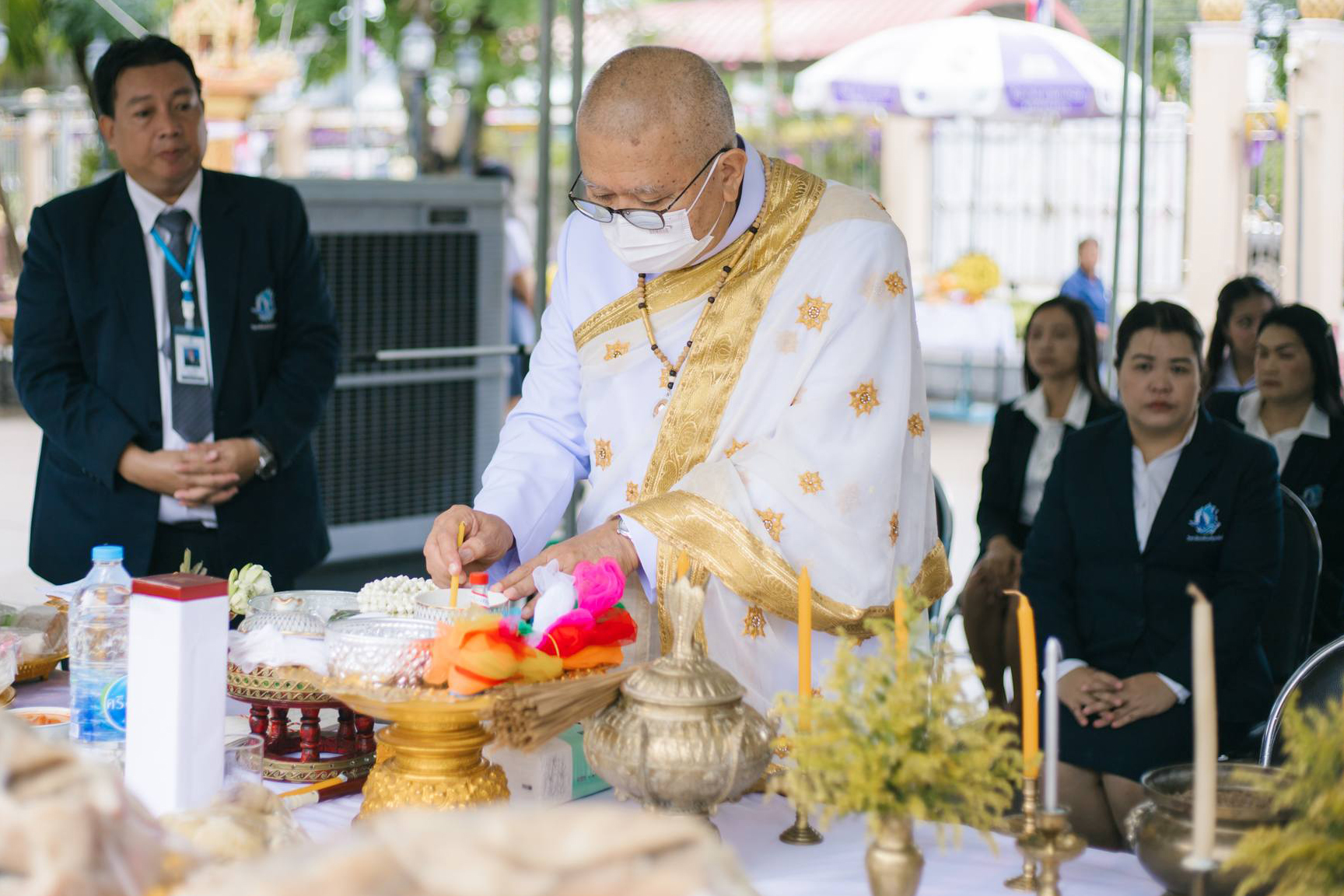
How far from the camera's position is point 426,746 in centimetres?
178

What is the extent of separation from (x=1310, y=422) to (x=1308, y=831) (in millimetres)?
3400

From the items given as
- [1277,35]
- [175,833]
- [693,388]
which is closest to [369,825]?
[175,833]

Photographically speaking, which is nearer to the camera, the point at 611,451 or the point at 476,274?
the point at 611,451

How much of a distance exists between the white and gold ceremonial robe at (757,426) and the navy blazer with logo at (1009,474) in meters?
2.28

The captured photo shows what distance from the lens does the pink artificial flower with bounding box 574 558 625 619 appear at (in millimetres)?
1975

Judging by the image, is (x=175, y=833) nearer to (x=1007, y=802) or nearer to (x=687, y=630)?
(x=687, y=630)

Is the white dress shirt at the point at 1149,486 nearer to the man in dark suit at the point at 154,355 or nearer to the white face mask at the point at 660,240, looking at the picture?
the white face mask at the point at 660,240

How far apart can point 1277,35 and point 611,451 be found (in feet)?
57.8

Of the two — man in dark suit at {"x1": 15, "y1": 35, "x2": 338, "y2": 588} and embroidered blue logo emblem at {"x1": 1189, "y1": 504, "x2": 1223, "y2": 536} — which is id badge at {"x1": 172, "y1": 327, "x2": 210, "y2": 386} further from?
embroidered blue logo emblem at {"x1": 1189, "y1": 504, "x2": 1223, "y2": 536}

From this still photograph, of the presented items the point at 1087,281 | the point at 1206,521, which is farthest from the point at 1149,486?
the point at 1087,281

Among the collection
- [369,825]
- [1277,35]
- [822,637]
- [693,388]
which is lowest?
Result: [822,637]

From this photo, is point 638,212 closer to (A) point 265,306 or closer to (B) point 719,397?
(B) point 719,397

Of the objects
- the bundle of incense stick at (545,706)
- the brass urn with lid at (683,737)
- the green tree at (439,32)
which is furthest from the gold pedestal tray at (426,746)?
the green tree at (439,32)

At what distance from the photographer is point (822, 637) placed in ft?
7.97
